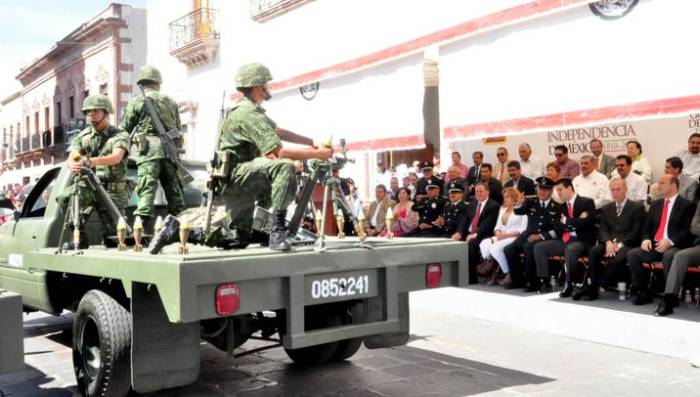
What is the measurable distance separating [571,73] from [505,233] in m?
2.11

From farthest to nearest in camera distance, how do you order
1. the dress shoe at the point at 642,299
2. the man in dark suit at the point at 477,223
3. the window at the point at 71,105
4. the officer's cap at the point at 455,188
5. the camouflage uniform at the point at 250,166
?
the window at the point at 71,105 < the officer's cap at the point at 455,188 < the man in dark suit at the point at 477,223 < the dress shoe at the point at 642,299 < the camouflage uniform at the point at 250,166

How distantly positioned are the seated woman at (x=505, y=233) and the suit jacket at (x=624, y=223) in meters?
1.12

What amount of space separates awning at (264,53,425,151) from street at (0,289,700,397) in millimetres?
3989

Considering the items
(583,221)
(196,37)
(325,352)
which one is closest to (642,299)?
(583,221)

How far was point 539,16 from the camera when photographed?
9297 millimetres

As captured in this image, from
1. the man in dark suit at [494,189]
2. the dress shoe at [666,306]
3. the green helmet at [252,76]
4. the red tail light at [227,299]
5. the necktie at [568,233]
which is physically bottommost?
the dress shoe at [666,306]

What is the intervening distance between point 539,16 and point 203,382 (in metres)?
5.82

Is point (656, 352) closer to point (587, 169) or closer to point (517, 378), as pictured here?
point (517, 378)

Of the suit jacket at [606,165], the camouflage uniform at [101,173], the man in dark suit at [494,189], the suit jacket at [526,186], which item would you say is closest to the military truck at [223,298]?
the camouflage uniform at [101,173]

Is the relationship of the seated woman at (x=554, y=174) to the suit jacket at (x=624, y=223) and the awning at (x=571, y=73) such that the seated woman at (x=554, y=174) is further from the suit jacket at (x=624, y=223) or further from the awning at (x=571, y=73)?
the suit jacket at (x=624, y=223)

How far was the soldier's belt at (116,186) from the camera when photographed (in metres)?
7.00

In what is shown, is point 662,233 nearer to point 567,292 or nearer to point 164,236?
point 567,292

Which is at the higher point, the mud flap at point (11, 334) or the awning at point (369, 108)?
the awning at point (369, 108)

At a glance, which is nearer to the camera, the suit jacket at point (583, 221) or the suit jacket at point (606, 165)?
the suit jacket at point (583, 221)
